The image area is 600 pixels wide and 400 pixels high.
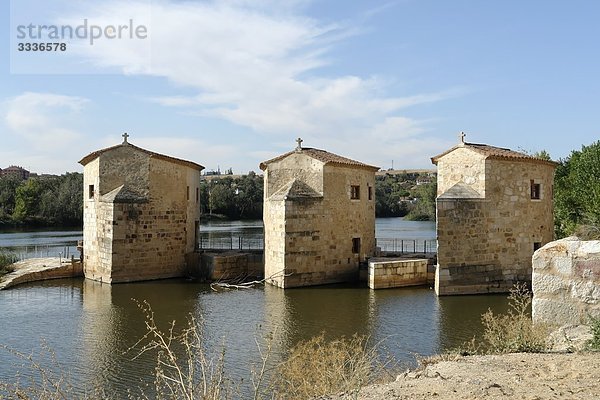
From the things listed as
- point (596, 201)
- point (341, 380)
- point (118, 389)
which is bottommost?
point (118, 389)

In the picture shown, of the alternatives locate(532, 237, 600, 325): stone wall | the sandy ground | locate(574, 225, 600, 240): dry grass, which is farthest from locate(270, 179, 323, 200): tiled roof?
the sandy ground

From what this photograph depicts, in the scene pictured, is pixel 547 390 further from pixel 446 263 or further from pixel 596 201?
pixel 596 201

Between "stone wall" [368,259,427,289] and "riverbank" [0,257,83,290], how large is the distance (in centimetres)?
1133

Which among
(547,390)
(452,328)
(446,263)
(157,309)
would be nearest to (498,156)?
(446,263)

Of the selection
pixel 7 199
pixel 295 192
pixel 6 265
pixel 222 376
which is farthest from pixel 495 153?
pixel 7 199

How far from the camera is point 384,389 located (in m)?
5.84

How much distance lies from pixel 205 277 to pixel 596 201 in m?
15.6

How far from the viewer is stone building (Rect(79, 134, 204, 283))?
19297 mm

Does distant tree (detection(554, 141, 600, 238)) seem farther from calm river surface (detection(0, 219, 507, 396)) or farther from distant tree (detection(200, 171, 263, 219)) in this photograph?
distant tree (detection(200, 171, 263, 219))

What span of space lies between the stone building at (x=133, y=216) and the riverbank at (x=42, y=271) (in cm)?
58

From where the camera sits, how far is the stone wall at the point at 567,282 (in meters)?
7.73

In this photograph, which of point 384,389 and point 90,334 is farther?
point 90,334

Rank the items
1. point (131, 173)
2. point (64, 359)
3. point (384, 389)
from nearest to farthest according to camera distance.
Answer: point (384, 389) < point (64, 359) < point (131, 173)

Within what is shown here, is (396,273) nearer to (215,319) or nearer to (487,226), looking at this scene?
(487,226)
